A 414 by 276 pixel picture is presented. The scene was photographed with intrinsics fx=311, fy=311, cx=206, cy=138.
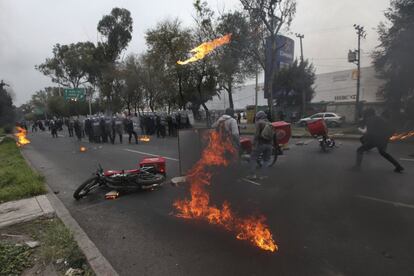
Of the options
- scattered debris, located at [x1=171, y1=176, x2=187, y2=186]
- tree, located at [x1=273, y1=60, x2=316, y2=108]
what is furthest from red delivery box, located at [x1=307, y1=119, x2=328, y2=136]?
tree, located at [x1=273, y1=60, x2=316, y2=108]

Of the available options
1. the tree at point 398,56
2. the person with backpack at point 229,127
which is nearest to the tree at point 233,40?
the tree at point 398,56

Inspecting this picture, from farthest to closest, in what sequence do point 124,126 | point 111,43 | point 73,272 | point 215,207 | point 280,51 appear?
point 111,43 → point 124,126 → point 280,51 → point 215,207 → point 73,272

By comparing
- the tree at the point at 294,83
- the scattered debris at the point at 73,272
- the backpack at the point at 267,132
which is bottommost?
the scattered debris at the point at 73,272

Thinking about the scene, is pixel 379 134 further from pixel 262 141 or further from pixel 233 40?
pixel 233 40

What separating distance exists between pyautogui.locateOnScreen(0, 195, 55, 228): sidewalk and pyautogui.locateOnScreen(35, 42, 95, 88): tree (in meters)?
42.8

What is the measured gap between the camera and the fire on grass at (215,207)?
420 centimetres

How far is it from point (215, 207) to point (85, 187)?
122 inches

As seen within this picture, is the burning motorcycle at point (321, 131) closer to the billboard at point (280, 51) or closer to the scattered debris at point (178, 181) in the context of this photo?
the scattered debris at point (178, 181)

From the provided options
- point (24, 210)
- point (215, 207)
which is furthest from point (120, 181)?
point (215, 207)

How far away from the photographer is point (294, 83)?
130 ft

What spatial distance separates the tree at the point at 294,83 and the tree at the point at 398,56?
18804mm

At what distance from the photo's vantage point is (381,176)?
715 cm

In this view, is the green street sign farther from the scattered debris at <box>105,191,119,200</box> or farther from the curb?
the curb

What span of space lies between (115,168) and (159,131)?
1331 cm
